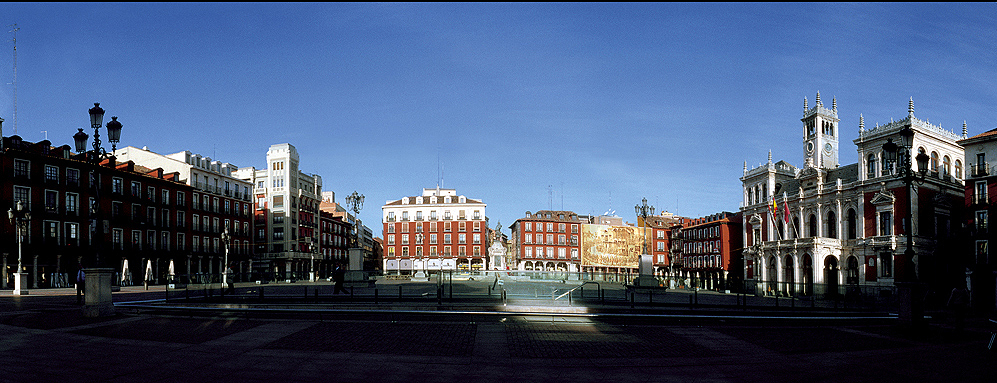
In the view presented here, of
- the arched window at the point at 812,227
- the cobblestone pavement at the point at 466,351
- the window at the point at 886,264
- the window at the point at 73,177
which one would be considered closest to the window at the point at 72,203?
the window at the point at 73,177

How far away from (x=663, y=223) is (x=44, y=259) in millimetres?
100260

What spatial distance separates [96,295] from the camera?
18.0 metres

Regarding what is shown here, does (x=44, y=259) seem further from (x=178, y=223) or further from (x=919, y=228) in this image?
(x=919, y=228)

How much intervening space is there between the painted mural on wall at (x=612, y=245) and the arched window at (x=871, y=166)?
41529 millimetres

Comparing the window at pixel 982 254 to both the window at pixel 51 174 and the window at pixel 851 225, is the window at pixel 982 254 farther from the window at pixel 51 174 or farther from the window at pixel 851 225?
the window at pixel 51 174

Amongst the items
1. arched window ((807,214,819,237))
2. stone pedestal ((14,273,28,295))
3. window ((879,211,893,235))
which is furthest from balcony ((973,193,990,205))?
stone pedestal ((14,273,28,295))

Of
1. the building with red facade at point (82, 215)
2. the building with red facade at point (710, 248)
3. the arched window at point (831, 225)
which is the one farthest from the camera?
the building with red facade at point (710, 248)

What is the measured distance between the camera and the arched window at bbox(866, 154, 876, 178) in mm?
59906

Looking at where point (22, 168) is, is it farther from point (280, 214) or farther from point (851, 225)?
point (851, 225)

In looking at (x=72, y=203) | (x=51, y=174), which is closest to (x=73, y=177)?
(x=51, y=174)

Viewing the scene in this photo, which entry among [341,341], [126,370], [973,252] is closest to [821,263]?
[973,252]

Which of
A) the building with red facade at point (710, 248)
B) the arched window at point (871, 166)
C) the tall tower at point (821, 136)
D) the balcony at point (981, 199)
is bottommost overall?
the building with red facade at point (710, 248)

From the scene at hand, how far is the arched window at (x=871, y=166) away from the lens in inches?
2359

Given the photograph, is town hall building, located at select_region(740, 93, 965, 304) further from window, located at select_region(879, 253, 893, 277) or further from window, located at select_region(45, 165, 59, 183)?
window, located at select_region(45, 165, 59, 183)
